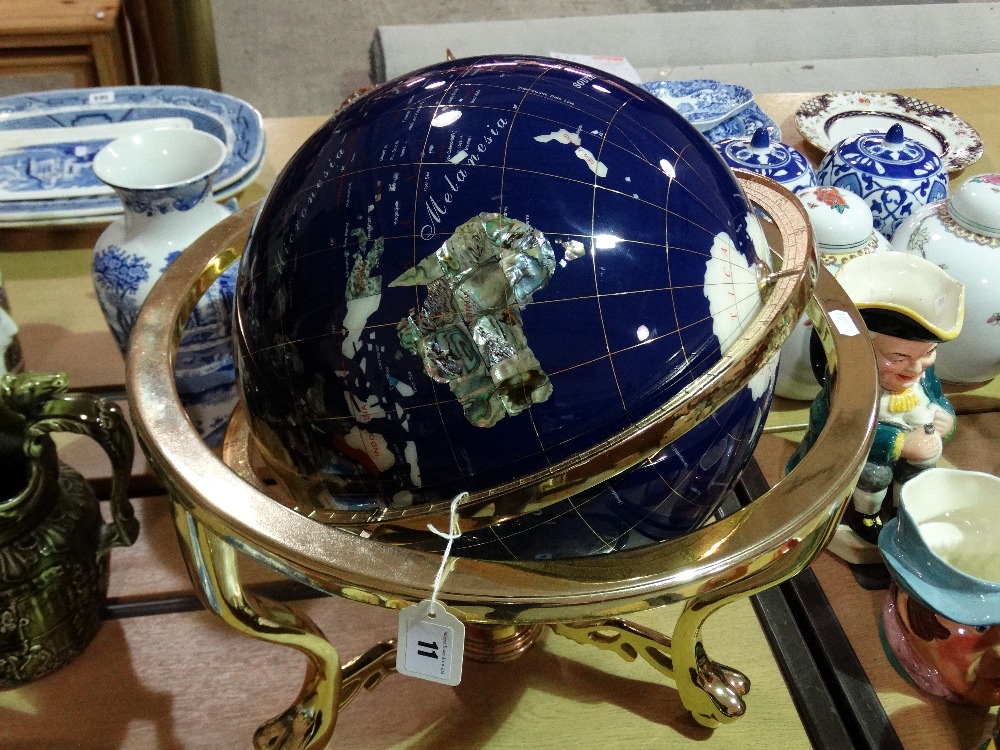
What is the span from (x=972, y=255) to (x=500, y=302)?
26.2 inches

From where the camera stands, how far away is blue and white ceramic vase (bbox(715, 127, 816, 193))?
1065mm

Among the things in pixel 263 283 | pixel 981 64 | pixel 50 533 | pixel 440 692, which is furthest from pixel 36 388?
pixel 981 64

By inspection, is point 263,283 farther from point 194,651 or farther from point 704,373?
point 194,651

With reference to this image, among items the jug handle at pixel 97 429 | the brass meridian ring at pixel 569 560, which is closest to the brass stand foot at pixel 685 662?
the brass meridian ring at pixel 569 560

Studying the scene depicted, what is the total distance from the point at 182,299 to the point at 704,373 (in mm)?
396

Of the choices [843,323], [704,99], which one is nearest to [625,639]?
[843,323]

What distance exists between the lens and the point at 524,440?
49 centimetres

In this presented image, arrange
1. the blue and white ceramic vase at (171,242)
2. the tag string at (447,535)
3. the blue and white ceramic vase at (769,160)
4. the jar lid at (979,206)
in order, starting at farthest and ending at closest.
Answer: the blue and white ceramic vase at (769,160) → the jar lid at (979,206) → the blue and white ceramic vase at (171,242) → the tag string at (447,535)

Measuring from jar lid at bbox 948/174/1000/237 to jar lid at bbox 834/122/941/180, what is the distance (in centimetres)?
15

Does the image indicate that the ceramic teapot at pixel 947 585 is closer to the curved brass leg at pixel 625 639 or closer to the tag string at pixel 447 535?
the curved brass leg at pixel 625 639

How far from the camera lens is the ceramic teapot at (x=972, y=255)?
91 cm

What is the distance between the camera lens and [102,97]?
4.37ft

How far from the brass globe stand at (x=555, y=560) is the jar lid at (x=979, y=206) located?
0.36 metres

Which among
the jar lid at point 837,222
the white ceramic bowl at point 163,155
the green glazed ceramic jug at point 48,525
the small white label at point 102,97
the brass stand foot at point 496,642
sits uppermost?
the white ceramic bowl at point 163,155
